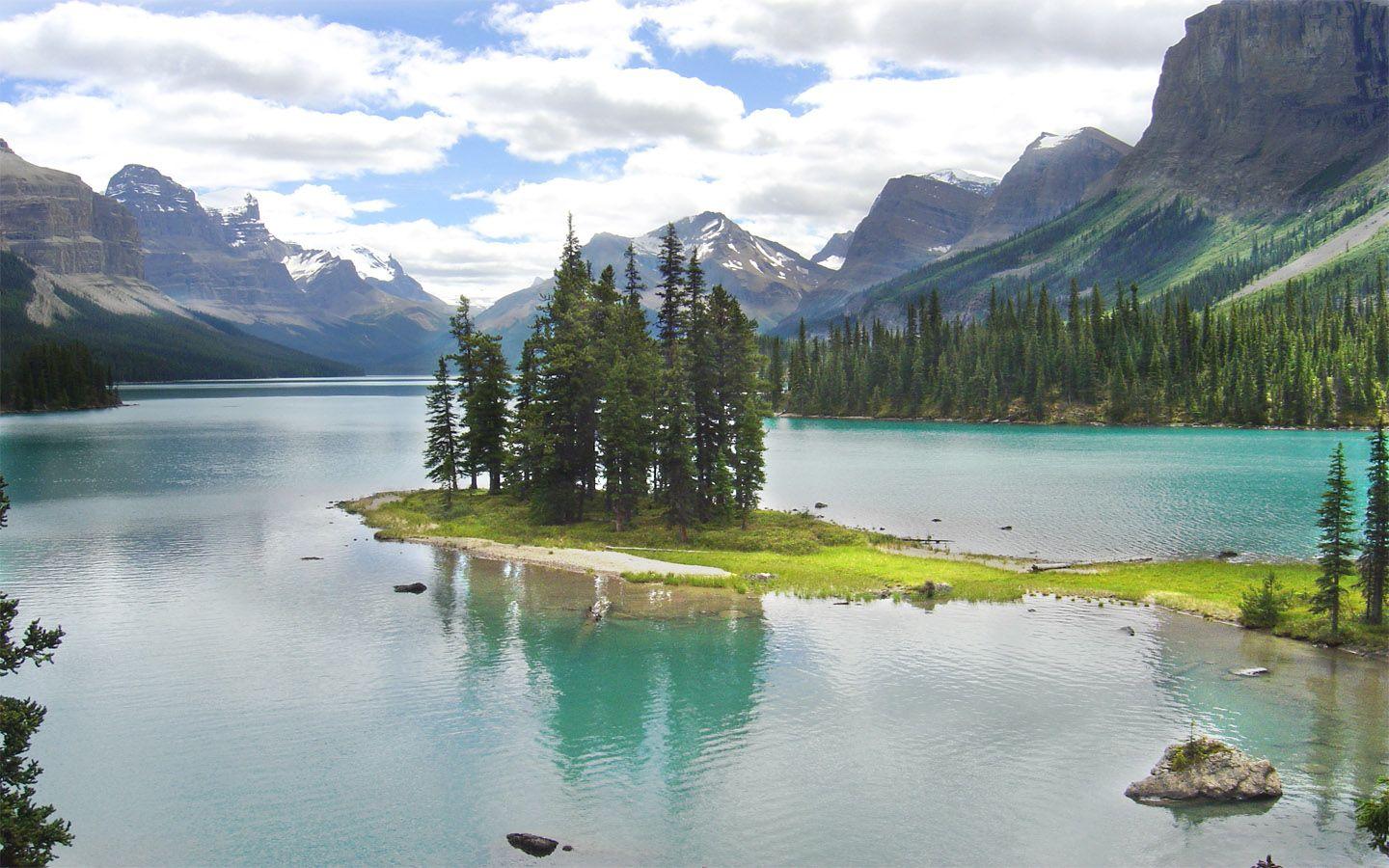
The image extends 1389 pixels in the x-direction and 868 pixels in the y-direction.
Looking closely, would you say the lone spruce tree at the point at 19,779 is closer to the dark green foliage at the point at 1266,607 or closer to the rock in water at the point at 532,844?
the rock in water at the point at 532,844

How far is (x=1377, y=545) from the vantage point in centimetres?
3928

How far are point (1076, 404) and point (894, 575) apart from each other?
6228 inches

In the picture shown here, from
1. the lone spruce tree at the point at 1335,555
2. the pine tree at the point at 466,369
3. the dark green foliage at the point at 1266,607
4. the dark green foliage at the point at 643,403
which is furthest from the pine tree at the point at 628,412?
the lone spruce tree at the point at 1335,555

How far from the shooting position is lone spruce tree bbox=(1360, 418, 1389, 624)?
3891 centimetres

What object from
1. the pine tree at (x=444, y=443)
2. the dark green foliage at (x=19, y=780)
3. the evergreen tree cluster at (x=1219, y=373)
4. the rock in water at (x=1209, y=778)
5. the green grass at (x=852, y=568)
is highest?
the evergreen tree cluster at (x=1219, y=373)

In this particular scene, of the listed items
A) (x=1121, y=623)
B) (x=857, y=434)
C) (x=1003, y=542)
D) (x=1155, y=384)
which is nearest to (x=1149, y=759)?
(x=1121, y=623)

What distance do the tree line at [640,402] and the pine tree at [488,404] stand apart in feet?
16.9

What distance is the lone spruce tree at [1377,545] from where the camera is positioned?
3891cm

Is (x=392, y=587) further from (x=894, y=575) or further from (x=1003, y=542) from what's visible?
(x=1003, y=542)

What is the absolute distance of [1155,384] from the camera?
185250mm

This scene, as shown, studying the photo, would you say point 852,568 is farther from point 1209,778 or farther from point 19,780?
point 19,780

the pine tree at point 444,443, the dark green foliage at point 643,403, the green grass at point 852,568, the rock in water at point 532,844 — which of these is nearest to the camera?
the rock in water at point 532,844

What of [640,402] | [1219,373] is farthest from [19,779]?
[1219,373]

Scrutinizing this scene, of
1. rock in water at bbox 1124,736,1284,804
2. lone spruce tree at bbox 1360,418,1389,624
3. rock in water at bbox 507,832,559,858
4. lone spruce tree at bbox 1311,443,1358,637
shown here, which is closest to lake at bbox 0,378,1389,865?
rock in water at bbox 507,832,559,858
